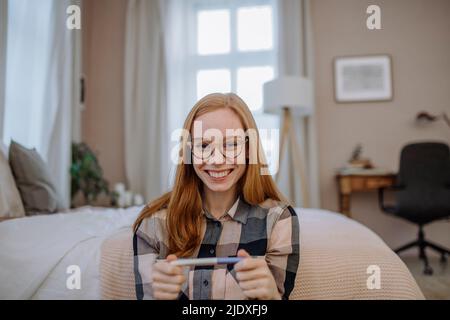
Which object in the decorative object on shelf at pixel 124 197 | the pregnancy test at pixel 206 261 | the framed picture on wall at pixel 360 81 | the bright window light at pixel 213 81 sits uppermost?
the framed picture on wall at pixel 360 81

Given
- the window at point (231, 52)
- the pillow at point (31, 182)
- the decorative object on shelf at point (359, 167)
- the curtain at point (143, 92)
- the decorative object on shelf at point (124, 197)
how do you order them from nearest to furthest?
the window at point (231, 52) < the pillow at point (31, 182) < the curtain at point (143, 92) < the decorative object on shelf at point (124, 197) < the decorative object on shelf at point (359, 167)

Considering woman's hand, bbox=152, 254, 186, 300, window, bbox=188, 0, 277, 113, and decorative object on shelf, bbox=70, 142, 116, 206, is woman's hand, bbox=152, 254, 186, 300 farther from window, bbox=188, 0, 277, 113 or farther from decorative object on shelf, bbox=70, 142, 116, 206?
decorative object on shelf, bbox=70, 142, 116, 206

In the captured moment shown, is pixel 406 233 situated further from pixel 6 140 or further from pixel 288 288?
pixel 6 140

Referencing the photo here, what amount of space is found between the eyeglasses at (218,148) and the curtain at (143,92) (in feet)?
2.84

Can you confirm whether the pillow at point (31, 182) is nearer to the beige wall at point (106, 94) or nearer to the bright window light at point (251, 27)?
the beige wall at point (106, 94)

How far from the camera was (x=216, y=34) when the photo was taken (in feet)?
2.49

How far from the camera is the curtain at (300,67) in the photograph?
187 cm

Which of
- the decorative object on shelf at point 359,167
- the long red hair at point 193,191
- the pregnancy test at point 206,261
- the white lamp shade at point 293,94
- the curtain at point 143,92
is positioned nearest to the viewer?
the pregnancy test at point 206,261

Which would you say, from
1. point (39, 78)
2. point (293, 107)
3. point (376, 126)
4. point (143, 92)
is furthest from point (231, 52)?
point (376, 126)

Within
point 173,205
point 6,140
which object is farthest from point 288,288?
point 6,140

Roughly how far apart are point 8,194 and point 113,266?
573mm

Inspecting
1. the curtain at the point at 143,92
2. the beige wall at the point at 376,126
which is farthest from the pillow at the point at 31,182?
the beige wall at the point at 376,126

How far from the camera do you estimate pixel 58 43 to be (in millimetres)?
1369

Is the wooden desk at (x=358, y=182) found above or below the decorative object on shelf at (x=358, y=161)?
below
